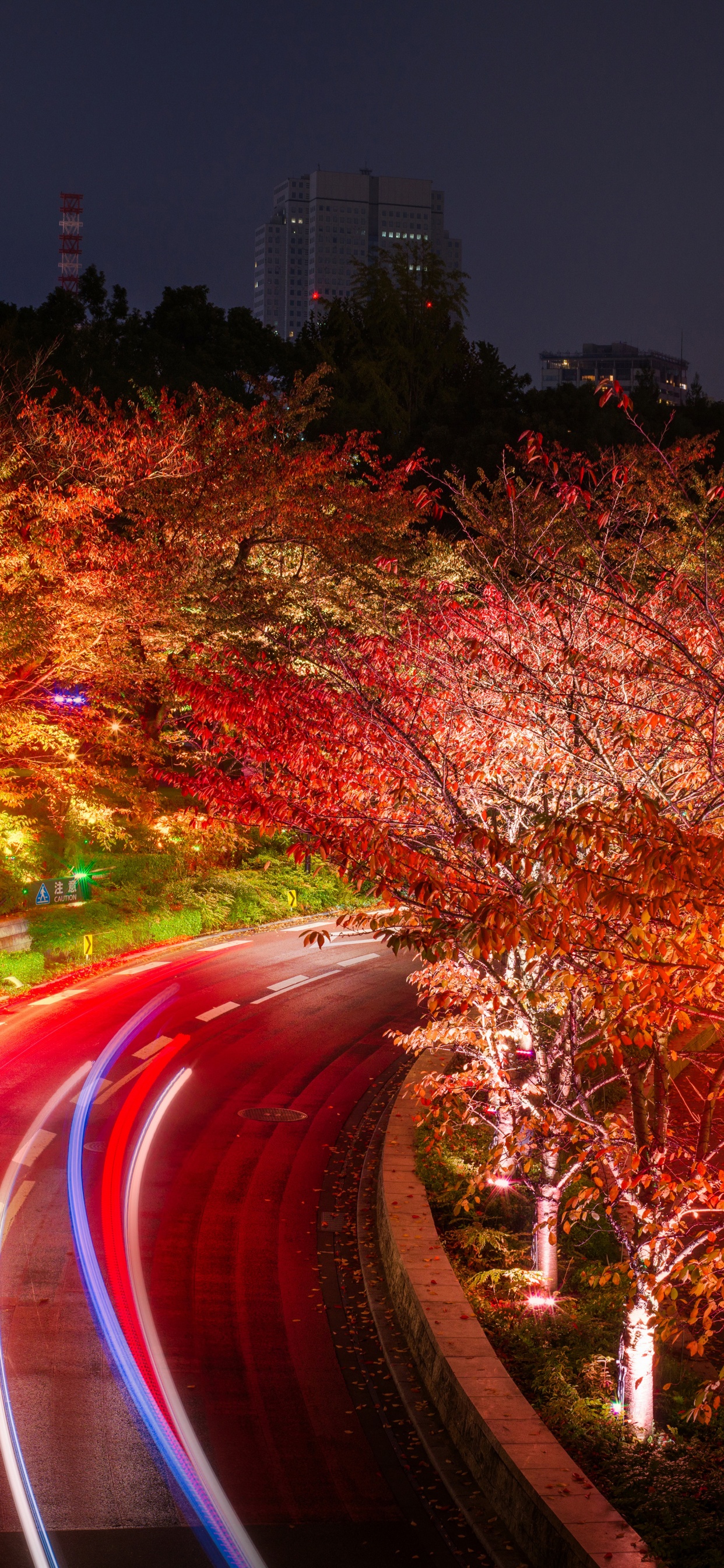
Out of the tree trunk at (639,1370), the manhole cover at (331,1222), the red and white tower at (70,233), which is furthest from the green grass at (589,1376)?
the red and white tower at (70,233)

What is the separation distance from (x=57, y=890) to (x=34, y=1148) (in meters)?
10.5

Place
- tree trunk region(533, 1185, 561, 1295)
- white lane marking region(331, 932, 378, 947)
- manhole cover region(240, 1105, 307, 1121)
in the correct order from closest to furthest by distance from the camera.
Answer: tree trunk region(533, 1185, 561, 1295)
manhole cover region(240, 1105, 307, 1121)
white lane marking region(331, 932, 378, 947)

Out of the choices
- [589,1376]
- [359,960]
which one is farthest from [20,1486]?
[359,960]

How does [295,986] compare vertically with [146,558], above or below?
below

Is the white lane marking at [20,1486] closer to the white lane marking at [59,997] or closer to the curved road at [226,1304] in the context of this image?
the curved road at [226,1304]

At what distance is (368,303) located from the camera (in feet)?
182

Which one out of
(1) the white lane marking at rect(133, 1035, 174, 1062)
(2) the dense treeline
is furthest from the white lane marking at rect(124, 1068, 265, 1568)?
(2) the dense treeline

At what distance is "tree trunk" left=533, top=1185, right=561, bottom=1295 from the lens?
8.41 metres

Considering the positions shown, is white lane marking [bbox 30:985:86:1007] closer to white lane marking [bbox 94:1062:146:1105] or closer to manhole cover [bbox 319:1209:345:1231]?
white lane marking [bbox 94:1062:146:1105]

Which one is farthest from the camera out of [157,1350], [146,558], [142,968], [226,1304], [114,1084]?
[146,558]

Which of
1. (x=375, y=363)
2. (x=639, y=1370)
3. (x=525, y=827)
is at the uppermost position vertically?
(x=375, y=363)

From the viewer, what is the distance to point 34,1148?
12.4 m

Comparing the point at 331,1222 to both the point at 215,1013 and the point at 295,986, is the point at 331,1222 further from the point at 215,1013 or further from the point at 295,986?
the point at 295,986

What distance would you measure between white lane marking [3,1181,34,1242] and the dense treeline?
108 ft
